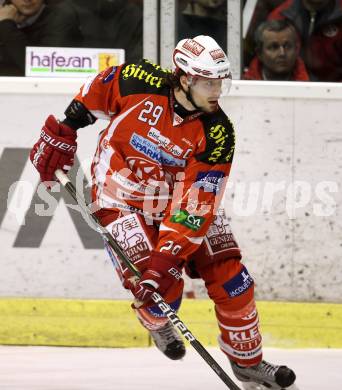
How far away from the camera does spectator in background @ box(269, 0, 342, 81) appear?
22.8 ft

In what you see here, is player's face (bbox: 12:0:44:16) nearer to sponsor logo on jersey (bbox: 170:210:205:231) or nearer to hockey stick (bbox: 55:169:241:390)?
hockey stick (bbox: 55:169:241:390)

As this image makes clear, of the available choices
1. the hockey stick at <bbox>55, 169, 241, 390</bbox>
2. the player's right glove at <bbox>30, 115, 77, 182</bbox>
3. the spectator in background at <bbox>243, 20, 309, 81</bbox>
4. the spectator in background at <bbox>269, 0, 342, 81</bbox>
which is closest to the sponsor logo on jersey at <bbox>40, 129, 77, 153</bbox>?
the player's right glove at <bbox>30, 115, 77, 182</bbox>

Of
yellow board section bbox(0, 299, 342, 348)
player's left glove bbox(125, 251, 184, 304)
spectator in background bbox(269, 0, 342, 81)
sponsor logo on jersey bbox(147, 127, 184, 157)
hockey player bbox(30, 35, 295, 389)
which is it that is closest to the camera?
player's left glove bbox(125, 251, 184, 304)

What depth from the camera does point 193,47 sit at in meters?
5.03

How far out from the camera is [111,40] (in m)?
7.07

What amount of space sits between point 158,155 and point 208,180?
26 cm

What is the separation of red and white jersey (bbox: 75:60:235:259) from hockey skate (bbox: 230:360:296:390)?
2.04 feet

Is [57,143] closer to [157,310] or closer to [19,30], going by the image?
[157,310]

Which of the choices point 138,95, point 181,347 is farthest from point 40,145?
point 181,347

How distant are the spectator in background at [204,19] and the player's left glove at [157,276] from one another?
2316 millimetres

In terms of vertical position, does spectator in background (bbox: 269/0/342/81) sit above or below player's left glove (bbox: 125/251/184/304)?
above

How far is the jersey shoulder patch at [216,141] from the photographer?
5055mm

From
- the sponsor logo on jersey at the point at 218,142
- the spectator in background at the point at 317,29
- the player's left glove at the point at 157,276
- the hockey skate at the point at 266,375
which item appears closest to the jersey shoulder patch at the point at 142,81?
the sponsor logo on jersey at the point at 218,142

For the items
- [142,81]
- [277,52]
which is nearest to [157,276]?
[142,81]
